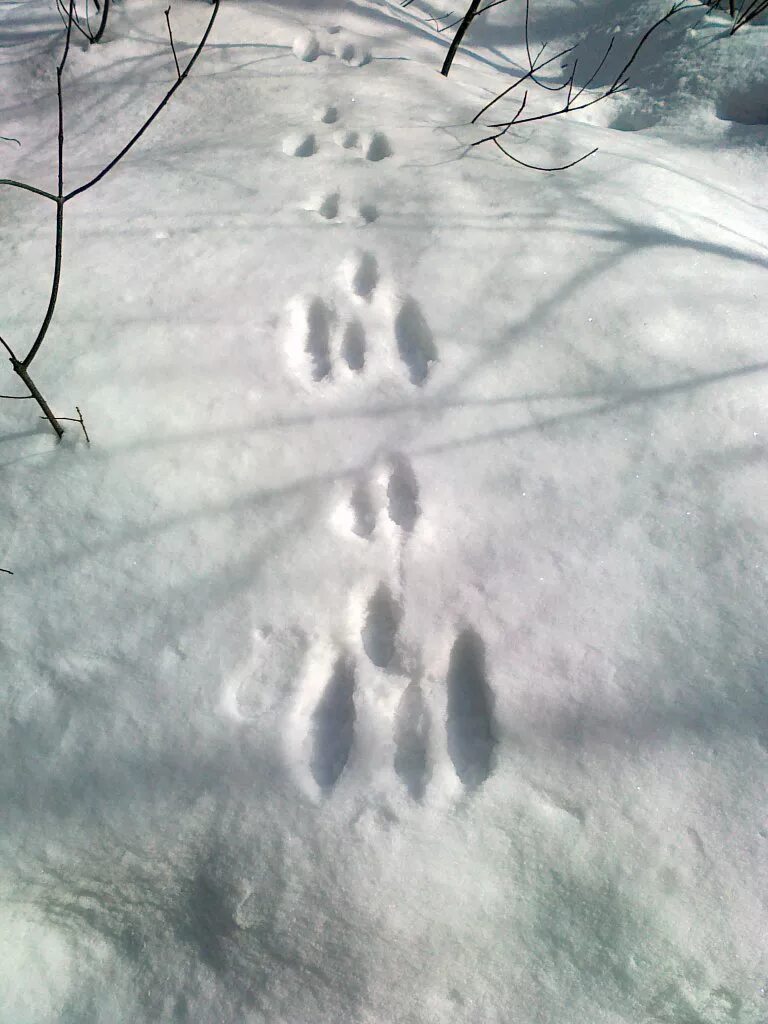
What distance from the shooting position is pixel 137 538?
131 cm

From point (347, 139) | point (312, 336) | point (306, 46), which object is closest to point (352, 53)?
point (306, 46)

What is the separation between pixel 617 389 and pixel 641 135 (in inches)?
62.8

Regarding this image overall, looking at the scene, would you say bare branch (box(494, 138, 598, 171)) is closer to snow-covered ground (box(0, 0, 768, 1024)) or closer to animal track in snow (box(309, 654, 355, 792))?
snow-covered ground (box(0, 0, 768, 1024))

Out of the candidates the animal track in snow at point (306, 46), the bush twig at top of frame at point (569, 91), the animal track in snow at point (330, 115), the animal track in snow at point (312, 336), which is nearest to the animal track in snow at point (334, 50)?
the animal track in snow at point (306, 46)

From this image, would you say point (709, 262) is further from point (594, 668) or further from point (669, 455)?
point (594, 668)

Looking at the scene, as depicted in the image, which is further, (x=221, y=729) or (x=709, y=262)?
(x=709, y=262)

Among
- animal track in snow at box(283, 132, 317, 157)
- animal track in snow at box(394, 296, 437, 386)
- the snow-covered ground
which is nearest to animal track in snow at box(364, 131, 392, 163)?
the snow-covered ground

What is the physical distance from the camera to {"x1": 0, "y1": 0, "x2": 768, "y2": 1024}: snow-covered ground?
975 mm

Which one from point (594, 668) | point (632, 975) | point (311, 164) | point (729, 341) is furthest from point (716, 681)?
point (311, 164)

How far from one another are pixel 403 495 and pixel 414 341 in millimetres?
481

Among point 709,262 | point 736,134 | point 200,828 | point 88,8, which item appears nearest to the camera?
point 200,828

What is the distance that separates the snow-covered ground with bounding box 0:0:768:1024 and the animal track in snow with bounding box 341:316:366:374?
25 mm

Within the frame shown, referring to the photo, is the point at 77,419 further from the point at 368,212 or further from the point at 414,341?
the point at 368,212

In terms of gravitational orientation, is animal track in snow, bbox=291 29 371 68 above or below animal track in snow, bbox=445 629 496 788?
above
